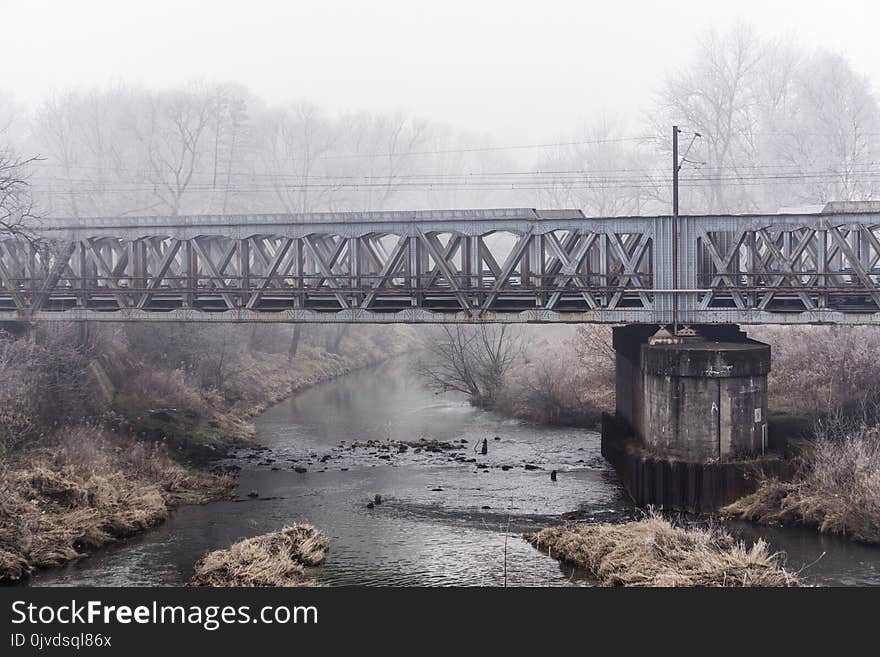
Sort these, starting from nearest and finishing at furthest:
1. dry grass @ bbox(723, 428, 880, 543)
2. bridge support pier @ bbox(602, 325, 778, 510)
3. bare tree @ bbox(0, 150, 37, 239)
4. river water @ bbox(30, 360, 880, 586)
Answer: river water @ bbox(30, 360, 880, 586) → dry grass @ bbox(723, 428, 880, 543) → bridge support pier @ bbox(602, 325, 778, 510) → bare tree @ bbox(0, 150, 37, 239)

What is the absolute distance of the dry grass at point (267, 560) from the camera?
20.3m

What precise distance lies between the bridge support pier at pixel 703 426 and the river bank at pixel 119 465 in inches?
497

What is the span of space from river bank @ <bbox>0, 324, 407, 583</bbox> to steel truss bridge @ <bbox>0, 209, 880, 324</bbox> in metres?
4.22

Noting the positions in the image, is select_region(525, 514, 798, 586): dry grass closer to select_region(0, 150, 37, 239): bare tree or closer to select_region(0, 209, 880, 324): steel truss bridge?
select_region(0, 209, 880, 324): steel truss bridge

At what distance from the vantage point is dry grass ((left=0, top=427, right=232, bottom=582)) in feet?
73.2

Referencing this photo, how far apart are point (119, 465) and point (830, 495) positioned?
1992 centimetres

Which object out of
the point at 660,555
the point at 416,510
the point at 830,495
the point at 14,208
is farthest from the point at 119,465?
the point at 830,495

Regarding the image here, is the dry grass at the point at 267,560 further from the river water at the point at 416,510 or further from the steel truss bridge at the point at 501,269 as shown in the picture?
the steel truss bridge at the point at 501,269

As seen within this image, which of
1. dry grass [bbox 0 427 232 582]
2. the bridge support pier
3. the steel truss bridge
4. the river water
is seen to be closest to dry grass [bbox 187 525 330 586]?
Answer: the river water

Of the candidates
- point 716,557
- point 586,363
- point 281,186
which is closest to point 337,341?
point 281,186

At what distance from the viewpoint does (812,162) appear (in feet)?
182

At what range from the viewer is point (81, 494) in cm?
2539

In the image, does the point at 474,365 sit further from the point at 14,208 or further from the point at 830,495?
the point at 830,495

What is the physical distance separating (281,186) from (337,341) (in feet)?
38.4
